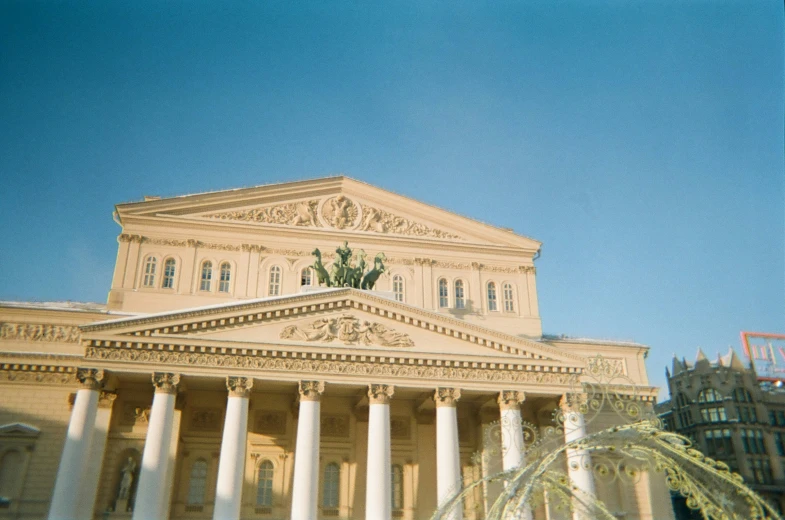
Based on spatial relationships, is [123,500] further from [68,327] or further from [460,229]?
[460,229]

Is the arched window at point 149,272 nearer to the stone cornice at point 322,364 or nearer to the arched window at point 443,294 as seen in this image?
the stone cornice at point 322,364

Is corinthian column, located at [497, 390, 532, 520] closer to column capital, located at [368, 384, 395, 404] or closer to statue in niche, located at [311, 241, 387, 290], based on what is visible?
column capital, located at [368, 384, 395, 404]

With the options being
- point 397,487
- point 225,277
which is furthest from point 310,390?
point 225,277

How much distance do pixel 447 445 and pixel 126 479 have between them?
1315 cm

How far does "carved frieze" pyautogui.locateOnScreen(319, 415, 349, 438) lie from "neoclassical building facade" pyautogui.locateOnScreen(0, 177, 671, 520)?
5.2 inches

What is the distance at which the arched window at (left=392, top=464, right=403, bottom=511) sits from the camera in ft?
99.1

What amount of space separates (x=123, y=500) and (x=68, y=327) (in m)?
7.75

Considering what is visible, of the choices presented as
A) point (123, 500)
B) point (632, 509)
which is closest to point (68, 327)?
→ point (123, 500)

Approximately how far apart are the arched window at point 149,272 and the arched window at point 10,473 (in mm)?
9432

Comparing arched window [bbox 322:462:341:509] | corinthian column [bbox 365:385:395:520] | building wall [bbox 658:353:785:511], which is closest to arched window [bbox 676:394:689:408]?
building wall [bbox 658:353:785:511]

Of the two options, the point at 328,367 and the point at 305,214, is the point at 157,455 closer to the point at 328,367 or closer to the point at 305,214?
the point at 328,367

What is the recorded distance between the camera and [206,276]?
34281 mm

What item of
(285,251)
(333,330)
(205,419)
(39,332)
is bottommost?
(205,419)

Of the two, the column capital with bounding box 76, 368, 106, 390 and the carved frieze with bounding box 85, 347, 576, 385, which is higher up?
the carved frieze with bounding box 85, 347, 576, 385
